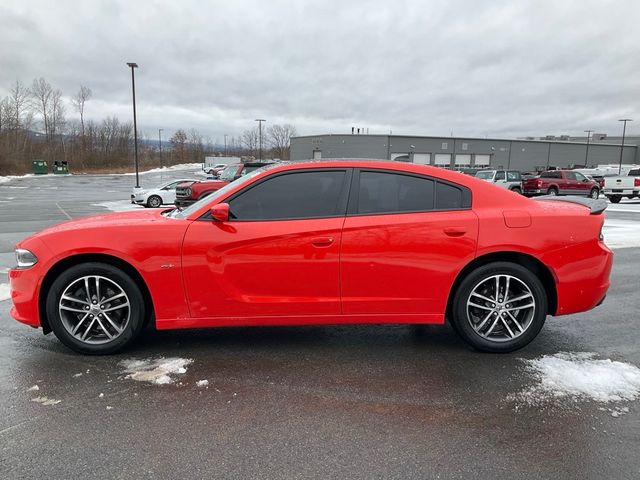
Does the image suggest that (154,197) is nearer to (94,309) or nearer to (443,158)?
(94,309)

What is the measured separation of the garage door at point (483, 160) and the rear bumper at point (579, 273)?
239 ft

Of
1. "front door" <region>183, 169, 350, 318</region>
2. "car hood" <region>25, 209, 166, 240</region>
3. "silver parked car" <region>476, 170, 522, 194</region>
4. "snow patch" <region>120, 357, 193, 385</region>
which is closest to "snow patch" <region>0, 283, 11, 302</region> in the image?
"car hood" <region>25, 209, 166, 240</region>

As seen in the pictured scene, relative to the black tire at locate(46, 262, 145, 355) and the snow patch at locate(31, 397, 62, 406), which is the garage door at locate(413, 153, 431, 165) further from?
the snow patch at locate(31, 397, 62, 406)

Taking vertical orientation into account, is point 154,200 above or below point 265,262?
below

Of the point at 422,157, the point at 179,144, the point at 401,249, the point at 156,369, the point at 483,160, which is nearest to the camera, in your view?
the point at 156,369

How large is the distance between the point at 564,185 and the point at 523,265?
25709 mm

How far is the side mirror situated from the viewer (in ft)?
11.7

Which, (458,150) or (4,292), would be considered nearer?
(4,292)

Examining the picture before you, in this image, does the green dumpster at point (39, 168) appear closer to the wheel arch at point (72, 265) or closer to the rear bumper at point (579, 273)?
the wheel arch at point (72, 265)

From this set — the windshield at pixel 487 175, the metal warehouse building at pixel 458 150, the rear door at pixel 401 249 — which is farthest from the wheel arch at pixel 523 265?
the metal warehouse building at pixel 458 150

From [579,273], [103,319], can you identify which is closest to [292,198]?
[103,319]

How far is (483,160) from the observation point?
237 feet

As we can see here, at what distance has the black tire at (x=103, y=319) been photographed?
3629 mm

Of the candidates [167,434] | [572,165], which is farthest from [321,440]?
[572,165]
